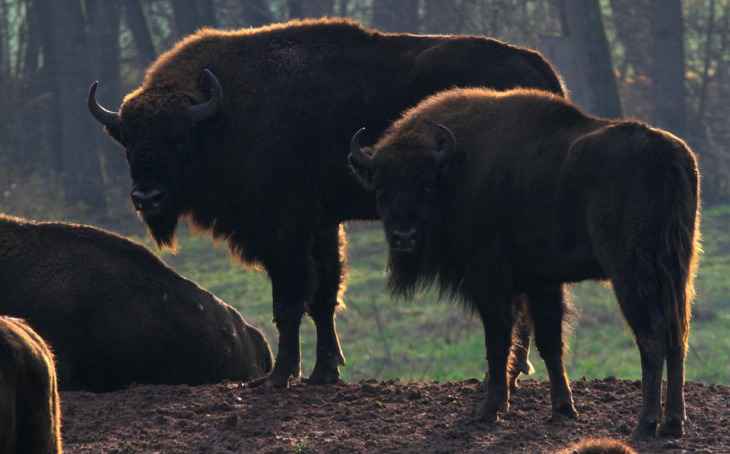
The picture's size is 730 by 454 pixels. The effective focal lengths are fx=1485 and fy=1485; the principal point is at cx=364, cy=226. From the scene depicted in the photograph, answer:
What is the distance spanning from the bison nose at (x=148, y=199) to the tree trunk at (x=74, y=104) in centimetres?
1680

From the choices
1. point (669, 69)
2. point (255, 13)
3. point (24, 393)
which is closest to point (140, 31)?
point (255, 13)

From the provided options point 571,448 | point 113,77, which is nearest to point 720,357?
point 571,448

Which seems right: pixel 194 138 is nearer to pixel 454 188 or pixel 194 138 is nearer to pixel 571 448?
pixel 454 188

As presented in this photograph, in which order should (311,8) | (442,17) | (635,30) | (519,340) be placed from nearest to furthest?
(519,340), (311,8), (442,17), (635,30)

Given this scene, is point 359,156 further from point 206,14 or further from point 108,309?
point 206,14

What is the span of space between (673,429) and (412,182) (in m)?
2.14

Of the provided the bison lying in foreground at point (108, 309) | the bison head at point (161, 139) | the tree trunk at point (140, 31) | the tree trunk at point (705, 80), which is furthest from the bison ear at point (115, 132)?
the tree trunk at point (705, 80)

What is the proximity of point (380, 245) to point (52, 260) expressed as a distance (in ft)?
45.6

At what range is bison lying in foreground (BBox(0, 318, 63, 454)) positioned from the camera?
5.52 meters

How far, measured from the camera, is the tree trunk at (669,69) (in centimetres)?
2780

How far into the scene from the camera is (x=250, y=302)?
20531 mm

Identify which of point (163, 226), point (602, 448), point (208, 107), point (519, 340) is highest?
point (208, 107)

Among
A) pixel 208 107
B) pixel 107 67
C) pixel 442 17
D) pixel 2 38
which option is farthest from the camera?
pixel 2 38

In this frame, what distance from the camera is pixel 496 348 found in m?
8.92
